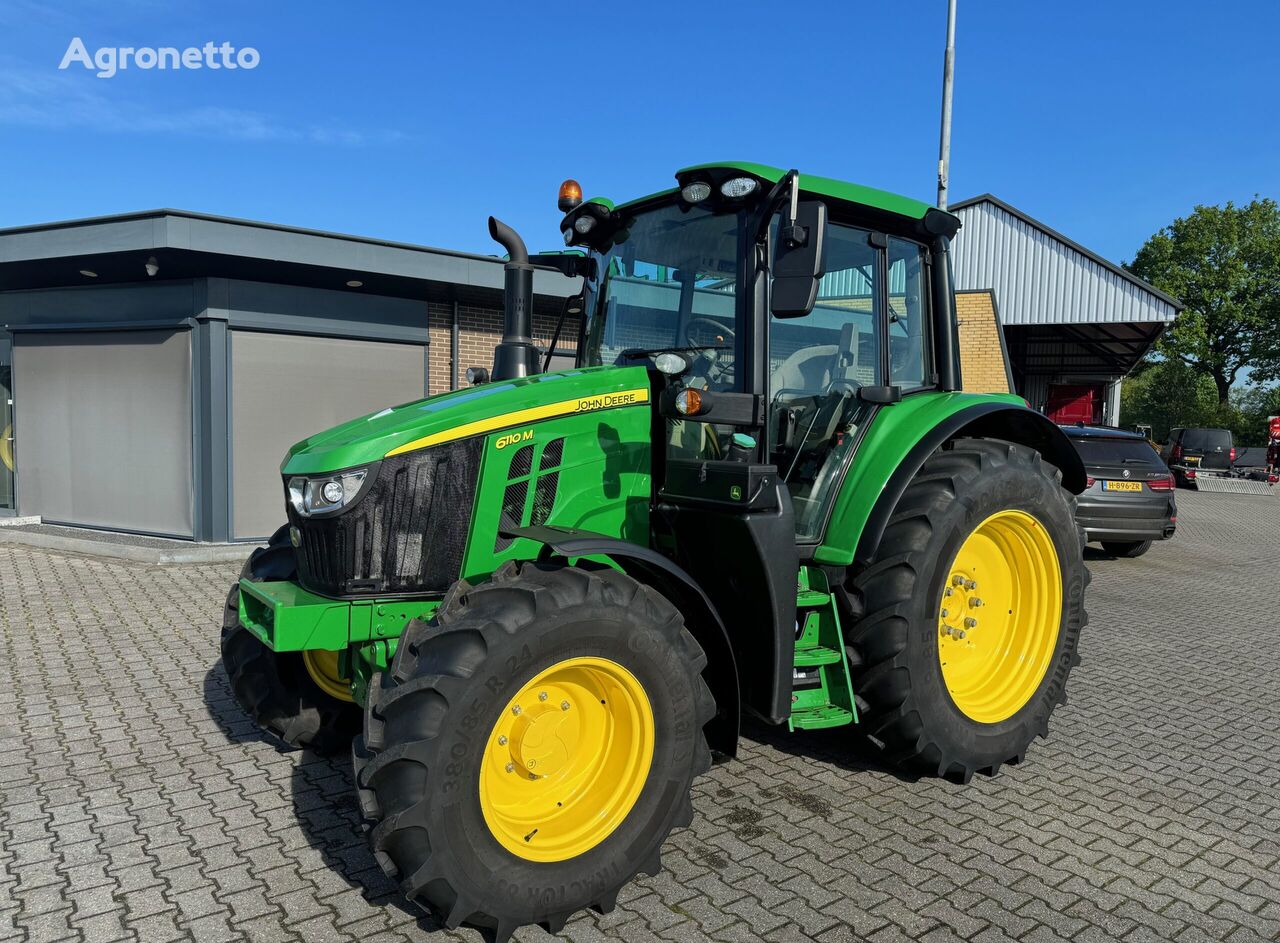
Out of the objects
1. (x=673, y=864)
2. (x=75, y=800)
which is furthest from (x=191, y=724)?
(x=673, y=864)

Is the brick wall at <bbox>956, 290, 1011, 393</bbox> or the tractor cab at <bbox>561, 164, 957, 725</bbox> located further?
the brick wall at <bbox>956, 290, 1011, 393</bbox>

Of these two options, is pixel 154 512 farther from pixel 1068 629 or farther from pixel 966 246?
pixel 966 246

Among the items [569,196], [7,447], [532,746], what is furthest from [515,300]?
[7,447]

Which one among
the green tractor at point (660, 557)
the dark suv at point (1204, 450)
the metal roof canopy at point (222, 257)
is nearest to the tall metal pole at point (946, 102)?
the metal roof canopy at point (222, 257)

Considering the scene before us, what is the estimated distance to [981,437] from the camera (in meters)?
4.63

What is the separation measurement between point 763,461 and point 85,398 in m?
9.78

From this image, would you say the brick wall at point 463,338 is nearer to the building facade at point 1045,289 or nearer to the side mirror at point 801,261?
the side mirror at point 801,261

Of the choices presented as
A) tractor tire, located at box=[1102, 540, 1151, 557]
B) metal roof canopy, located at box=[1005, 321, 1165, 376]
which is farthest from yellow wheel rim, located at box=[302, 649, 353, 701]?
metal roof canopy, located at box=[1005, 321, 1165, 376]

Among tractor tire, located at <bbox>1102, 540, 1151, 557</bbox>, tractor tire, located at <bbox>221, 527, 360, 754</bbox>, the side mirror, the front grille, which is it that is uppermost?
the side mirror

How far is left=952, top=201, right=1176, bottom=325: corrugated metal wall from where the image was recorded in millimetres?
22250

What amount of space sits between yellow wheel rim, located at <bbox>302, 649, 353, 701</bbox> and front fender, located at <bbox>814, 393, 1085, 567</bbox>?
2.10 m

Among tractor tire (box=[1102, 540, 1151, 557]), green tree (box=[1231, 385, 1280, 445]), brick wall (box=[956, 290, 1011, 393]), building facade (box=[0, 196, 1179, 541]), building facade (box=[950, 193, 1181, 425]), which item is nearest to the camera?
building facade (box=[0, 196, 1179, 541])

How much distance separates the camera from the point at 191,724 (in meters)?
4.68

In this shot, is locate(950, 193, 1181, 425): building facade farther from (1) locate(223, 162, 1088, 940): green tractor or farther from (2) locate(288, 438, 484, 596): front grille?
(2) locate(288, 438, 484, 596): front grille
